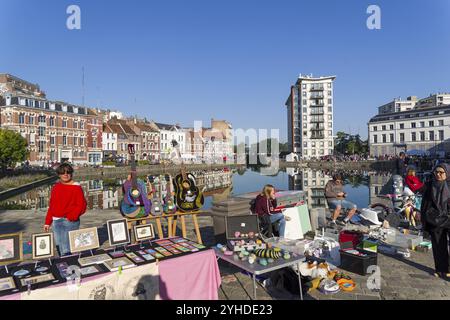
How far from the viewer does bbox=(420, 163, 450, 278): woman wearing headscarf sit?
506cm

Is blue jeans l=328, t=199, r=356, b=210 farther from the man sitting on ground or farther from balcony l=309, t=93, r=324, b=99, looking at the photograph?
balcony l=309, t=93, r=324, b=99

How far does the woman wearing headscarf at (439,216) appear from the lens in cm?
506

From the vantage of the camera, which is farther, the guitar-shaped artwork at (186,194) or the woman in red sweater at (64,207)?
the guitar-shaped artwork at (186,194)

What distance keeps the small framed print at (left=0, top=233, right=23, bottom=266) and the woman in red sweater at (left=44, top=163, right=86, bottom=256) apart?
80 centimetres

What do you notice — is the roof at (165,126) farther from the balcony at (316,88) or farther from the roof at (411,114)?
the roof at (411,114)

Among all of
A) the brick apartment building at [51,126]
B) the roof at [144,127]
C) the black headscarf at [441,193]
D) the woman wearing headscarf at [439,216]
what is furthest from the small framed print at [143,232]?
the roof at [144,127]

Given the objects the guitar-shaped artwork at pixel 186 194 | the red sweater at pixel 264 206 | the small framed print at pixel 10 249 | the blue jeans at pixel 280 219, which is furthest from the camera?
the blue jeans at pixel 280 219

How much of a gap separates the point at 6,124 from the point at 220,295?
5622cm

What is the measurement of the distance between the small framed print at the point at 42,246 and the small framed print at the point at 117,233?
2.49ft

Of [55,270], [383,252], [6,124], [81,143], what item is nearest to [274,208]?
[383,252]

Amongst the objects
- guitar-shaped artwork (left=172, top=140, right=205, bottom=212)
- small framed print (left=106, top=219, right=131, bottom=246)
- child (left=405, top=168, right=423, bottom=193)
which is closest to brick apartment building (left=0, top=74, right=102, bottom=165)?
guitar-shaped artwork (left=172, top=140, right=205, bottom=212)

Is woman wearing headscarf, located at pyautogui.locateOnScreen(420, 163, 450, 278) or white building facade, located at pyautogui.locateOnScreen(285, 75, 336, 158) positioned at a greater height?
white building facade, located at pyautogui.locateOnScreen(285, 75, 336, 158)

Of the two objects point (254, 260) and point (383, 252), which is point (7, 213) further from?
point (383, 252)

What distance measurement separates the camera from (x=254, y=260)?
165 inches
